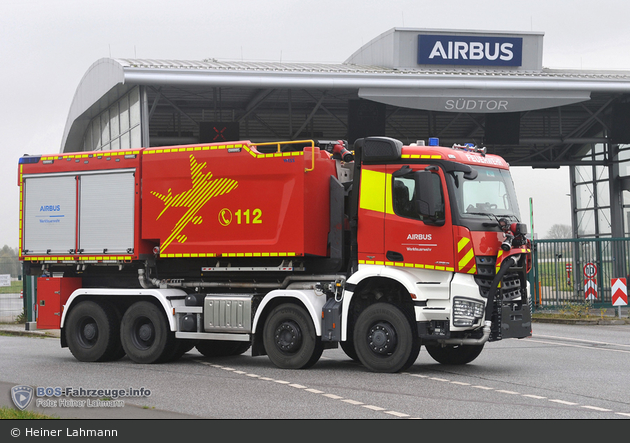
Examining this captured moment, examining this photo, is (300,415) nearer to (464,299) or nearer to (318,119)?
(464,299)

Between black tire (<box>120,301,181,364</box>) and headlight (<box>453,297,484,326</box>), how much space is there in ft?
16.0

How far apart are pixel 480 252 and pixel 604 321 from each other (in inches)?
503

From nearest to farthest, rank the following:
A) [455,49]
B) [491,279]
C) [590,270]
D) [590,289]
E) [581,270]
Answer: [491,279], [590,289], [590,270], [581,270], [455,49]

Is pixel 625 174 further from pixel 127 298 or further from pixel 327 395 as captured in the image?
pixel 327 395

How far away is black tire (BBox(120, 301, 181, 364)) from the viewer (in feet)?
46.0

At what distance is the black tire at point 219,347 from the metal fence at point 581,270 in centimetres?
1263

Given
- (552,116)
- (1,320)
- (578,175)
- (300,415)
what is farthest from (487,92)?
(300,415)

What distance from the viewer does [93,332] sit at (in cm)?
1470

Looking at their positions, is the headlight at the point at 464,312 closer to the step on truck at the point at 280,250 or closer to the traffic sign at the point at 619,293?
the step on truck at the point at 280,250

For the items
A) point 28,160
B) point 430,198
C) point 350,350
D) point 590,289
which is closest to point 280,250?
point 350,350

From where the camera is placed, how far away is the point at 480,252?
469 inches

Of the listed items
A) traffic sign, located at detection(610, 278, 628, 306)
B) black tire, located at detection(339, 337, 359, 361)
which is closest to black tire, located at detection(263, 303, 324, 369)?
black tire, located at detection(339, 337, 359, 361)

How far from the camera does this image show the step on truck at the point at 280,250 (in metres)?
12.0

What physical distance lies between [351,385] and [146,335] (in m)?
4.54
